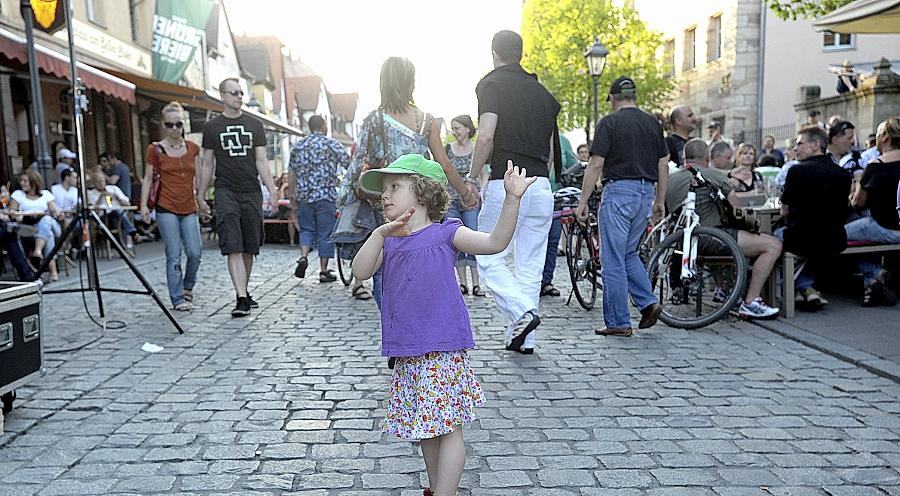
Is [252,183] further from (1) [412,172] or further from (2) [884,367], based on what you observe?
(2) [884,367]

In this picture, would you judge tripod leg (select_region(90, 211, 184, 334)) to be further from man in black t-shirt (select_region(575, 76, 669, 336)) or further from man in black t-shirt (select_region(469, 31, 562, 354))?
man in black t-shirt (select_region(575, 76, 669, 336))

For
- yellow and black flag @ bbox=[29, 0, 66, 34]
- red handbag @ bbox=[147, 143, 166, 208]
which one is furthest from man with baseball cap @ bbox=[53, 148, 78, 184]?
red handbag @ bbox=[147, 143, 166, 208]

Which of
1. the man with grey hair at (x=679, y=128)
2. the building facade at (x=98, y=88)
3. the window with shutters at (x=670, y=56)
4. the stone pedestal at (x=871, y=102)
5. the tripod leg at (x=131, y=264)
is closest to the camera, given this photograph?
the tripod leg at (x=131, y=264)

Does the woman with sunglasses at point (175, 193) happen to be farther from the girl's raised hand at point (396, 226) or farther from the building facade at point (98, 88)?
the girl's raised hand at point (396, 226)

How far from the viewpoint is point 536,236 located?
5371mm

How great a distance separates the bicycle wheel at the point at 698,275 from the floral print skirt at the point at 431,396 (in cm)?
358

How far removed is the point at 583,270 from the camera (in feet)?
23.7

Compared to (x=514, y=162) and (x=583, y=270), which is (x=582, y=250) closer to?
(x=583, y=270)

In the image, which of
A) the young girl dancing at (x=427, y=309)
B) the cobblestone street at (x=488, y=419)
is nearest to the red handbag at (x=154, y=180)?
the cobblestone street at (x=488, y=419)

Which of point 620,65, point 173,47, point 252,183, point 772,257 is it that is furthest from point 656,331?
point 620,65

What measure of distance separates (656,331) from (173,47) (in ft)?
57.3

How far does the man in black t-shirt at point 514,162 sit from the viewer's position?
5281 millimetres

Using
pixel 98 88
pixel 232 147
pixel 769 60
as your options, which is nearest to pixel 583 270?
pixel 232 147

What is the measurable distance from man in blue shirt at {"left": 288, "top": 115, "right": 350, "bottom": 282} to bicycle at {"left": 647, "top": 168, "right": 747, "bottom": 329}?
12.9 feet
